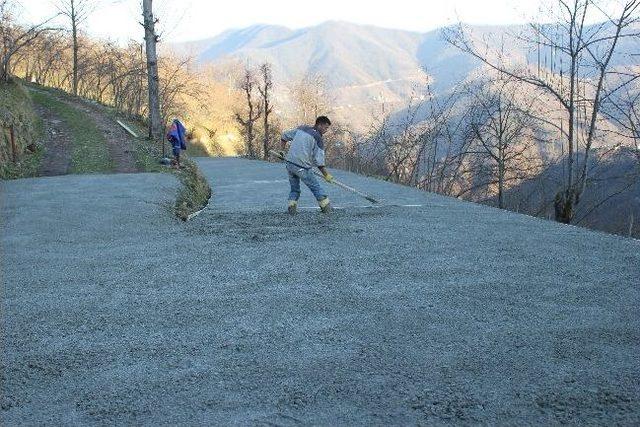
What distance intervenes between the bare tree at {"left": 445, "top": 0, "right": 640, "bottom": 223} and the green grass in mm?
10024

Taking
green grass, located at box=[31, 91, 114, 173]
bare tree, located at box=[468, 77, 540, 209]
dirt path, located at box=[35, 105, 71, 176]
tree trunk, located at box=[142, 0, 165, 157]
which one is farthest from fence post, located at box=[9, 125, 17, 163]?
bare tree, located at box=[468, 77, 540, 209]

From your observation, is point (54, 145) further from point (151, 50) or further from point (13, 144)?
point (151, 50)

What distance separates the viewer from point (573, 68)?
1034 cm

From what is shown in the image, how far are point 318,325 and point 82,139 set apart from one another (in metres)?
17.8

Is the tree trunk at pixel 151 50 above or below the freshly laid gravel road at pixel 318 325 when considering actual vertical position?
above

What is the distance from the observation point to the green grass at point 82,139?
14.9 meters

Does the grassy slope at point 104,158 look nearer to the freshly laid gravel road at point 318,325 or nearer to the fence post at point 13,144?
the fence post at point 13,144

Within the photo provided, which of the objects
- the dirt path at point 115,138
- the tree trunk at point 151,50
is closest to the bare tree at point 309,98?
the dirt path at point 115,138

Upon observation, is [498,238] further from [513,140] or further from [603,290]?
[513,140]

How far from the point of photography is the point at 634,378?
10.2 feet

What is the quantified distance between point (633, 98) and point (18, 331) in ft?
38.8

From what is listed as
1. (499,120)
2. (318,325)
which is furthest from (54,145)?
(318,325)

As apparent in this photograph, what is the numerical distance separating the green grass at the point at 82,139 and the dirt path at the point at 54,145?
19 centimetres

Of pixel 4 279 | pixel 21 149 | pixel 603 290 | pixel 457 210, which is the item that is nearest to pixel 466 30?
pixel 457 210
